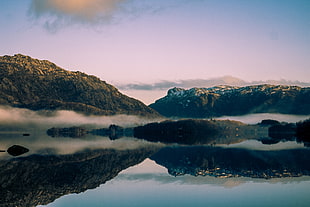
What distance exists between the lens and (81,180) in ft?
144

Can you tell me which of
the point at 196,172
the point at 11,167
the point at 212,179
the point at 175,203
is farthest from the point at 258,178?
the point at 11,167

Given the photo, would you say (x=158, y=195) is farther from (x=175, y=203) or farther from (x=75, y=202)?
(x=75, y=202)

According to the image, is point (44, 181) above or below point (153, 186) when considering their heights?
above

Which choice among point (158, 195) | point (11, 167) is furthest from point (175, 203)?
point (11, 167)

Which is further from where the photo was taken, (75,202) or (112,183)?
(112,183)

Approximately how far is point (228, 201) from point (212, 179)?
1266cm

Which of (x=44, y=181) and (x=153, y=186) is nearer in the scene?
(x=153, y=186)

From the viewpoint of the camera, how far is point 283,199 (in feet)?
109

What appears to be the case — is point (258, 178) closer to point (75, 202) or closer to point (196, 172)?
point (196, 172)

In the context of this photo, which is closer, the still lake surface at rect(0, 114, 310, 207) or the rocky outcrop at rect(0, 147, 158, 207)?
the still lake surface at rect(0, 114, 310, 207)

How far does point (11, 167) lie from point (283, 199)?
42.7m

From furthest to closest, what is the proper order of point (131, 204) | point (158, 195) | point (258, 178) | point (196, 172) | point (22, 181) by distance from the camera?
1. point (196, 172)
2. point (258, 178)
3. point (22, 181)
4. point (158, 195)
5. point (131, 204)

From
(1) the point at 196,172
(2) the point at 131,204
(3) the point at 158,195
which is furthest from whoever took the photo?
(1) the point at 196,172

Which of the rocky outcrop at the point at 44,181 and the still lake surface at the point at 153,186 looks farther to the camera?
the rocky outcrop at the point at 44,181
